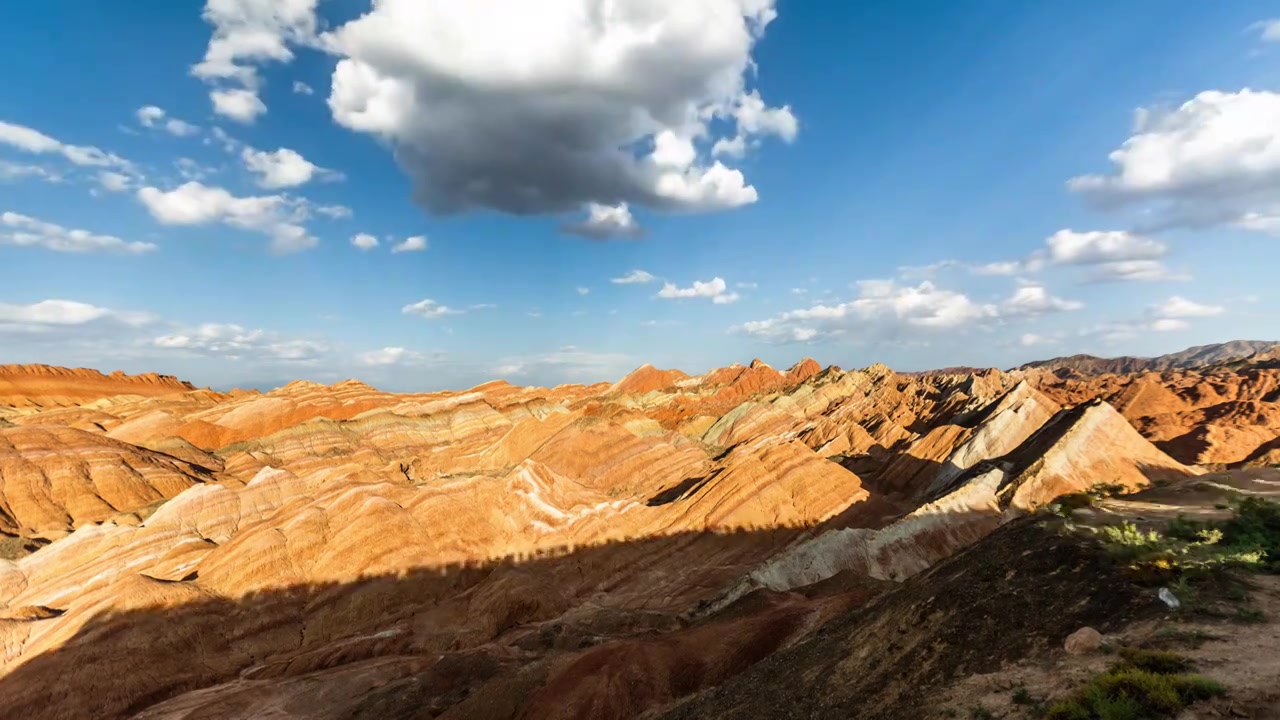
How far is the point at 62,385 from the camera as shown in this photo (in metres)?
124

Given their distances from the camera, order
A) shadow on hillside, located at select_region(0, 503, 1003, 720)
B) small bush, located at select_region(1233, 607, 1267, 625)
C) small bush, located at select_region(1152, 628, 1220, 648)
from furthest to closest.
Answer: shadow on hillside, located at select_region(0, 503, 1003, 720) < small bush, located at select_region(1233, 607, 1267, 625) < small bush, located at select_region(1152, 628, 1220, 648)

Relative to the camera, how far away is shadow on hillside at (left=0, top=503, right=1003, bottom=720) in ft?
69.6

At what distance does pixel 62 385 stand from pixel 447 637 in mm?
148128

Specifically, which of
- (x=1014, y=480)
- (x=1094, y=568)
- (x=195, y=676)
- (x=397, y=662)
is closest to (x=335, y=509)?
(x=195, y=676)

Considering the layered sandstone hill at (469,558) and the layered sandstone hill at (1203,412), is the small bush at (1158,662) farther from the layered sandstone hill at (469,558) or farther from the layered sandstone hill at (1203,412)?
the layered sandstone hill at (1203,412)

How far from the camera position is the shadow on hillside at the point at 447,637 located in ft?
69.6

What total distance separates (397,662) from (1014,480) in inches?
1401

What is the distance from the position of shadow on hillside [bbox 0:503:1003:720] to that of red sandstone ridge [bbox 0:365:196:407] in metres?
121

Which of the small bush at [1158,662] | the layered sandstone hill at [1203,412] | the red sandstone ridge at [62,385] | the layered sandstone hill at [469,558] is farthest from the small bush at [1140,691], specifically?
the red sandstone ridge at [62,385]

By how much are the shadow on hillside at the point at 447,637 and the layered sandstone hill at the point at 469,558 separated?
0.12 metres

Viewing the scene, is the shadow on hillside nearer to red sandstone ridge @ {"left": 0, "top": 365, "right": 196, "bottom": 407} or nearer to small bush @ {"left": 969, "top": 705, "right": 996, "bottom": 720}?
small bush @ {"left": 969, "top": 705, "right": 996, "bottom": 720}

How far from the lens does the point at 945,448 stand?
177 feet

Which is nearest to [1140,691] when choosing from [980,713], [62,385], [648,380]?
[980,713]

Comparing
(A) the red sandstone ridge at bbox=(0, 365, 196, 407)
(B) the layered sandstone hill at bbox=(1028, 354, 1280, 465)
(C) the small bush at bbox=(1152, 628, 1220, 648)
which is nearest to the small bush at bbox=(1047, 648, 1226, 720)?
(C) the small bush at bbox=(1152, 628, 1220, 648)
